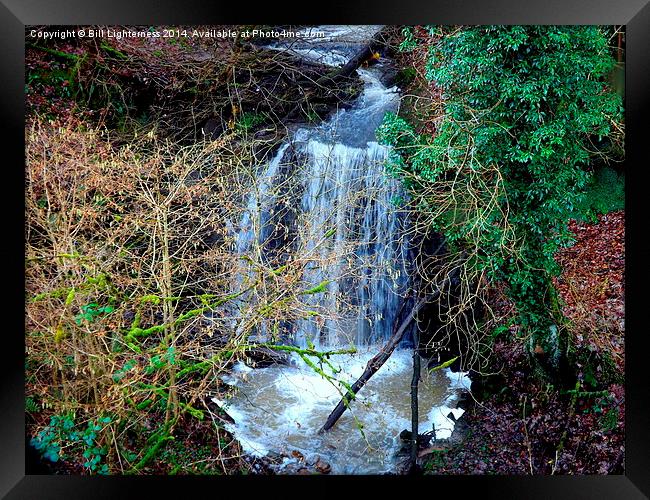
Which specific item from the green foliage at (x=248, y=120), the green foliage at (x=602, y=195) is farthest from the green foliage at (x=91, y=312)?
the green foliage at (x=602, y=195)

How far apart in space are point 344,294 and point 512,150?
54.3 inches

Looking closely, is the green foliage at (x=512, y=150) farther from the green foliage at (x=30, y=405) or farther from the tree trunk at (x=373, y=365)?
the green foliage at (x=30, y=405)

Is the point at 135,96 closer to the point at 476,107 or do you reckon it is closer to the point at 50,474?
the point at 476,107

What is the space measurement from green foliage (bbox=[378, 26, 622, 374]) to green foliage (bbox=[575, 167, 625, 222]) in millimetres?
49

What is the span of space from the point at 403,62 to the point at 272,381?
7.16 feet

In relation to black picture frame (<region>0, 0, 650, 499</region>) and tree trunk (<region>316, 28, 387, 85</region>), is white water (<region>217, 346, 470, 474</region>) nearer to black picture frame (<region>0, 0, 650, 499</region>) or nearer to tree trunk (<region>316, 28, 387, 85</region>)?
black picture frame (<region>0, 0, 650, 499</region>)

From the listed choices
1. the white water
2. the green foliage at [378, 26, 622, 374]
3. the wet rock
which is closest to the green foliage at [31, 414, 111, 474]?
the white water

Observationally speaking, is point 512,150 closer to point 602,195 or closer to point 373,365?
point 602,195

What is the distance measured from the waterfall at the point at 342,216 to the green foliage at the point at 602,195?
1.16 meters

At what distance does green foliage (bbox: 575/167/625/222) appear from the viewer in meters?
2.49

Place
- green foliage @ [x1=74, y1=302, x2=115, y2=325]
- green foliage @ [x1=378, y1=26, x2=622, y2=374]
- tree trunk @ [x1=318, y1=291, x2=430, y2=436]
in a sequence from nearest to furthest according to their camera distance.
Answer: green foliage @ [x1=74, y1=302, x2=115, y2=325] < green foliage @ [x1=378, y1=26, x2=622, y2=374] < tree trunk @ [x1=318, y1=291, x2=430, y2=436]

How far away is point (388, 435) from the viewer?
8.61ft
